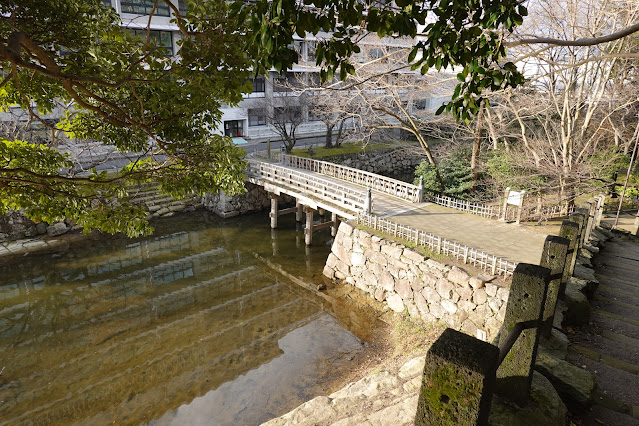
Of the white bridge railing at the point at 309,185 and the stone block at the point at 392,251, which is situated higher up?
the white bridge railing at the point at 309,185

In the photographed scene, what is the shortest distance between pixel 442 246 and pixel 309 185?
865cm

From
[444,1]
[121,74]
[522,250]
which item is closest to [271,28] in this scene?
[444,1]

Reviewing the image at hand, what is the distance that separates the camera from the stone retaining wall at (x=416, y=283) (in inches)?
485

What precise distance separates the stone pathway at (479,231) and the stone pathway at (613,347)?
3972 millimetres

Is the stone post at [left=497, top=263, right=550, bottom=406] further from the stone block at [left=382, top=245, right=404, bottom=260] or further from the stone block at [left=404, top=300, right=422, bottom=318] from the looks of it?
the stone block at [left=382, top=245, right=404, bottom=260]

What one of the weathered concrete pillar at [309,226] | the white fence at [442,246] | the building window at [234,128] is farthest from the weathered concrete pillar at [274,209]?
the building window at [234,128]

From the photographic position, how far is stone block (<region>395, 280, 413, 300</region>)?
14562 mm

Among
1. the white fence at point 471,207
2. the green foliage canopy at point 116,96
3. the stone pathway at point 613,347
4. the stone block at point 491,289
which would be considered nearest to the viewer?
the stone pathway at point 613,347

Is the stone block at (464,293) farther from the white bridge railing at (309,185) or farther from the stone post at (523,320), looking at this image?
the stone post at (523,320)

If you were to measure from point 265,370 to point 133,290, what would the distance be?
7804 mm

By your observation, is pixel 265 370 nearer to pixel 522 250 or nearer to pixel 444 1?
pixel 522 250

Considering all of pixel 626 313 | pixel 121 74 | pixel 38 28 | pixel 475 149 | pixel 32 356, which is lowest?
pixel 32 356

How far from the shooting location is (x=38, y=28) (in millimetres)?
6055

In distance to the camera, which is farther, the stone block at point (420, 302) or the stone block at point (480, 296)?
the stone block at point (420, 302)
